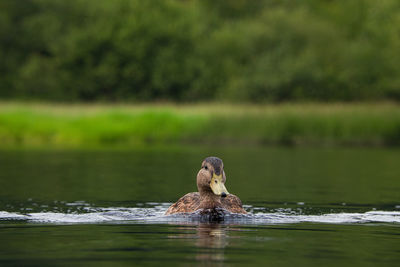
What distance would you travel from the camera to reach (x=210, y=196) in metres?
9.84

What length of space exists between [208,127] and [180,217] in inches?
846

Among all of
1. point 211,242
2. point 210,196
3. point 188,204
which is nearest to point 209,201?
point 210,196

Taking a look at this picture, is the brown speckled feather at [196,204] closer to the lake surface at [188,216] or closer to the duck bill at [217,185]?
the lake surface at [188,216]

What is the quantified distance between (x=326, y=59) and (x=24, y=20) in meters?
19.6

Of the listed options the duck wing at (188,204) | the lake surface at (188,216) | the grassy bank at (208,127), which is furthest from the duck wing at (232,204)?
the grassy bank at (208,127)

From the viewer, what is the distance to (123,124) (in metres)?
32.1

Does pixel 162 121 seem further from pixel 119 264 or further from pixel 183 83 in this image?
pixel 119 264

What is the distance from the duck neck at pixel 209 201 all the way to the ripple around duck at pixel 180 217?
13cm

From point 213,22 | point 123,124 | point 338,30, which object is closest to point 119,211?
point 123,124

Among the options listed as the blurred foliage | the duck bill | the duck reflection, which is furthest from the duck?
the blurred foliage

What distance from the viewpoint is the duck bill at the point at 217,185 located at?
912 cm

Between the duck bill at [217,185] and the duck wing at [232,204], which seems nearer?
the duck bill at [217,185]

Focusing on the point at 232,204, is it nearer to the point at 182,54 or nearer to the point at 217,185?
the point at 217,185

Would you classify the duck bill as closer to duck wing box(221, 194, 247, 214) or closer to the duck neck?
the duck neck
